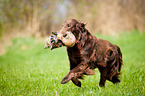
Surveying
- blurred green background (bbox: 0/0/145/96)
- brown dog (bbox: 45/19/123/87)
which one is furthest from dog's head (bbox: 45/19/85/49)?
blurred green background (bbox: 0/0/145/96)

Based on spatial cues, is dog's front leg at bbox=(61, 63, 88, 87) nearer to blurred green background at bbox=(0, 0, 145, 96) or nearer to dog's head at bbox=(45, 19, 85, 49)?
dog's head at bbox=(45, 19, 85, 49)

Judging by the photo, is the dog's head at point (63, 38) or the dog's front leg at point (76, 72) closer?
the dog's head at point (63, 38)

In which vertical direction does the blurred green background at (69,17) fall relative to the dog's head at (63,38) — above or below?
above

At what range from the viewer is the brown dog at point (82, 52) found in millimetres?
2562

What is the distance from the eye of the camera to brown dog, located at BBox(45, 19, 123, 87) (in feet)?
8.41

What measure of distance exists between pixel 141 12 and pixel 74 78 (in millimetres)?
16881

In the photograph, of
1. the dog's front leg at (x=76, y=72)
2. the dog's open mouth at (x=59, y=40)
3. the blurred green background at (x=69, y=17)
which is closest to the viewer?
the dog's open mouth at (x=59, y=40)

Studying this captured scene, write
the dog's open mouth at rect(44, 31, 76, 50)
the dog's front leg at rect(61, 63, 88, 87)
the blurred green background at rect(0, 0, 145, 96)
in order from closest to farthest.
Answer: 1. the dog's open mouth at rect(44, 31, 76, 50)
2. the dog's front leg at rect(61, 63, 88, 87)
3. the blurred green background at rect(0, 0, 145, 96)

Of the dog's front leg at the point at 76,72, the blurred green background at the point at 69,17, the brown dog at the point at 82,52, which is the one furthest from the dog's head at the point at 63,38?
the blurred green background at the point at 69,17

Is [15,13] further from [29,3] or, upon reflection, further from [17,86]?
[17,86]

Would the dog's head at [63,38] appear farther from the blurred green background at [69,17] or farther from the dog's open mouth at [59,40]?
the blurred green background at [69,17]

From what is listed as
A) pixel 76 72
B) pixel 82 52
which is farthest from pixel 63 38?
pixel 76 72

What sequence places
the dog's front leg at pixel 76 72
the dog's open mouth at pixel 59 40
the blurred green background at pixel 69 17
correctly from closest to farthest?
the dog's open mouth at pixel 59 40 → the dog's front leg at pixel 76 72 → the blurred green background at pixel 69 17

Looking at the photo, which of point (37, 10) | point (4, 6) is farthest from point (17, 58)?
point (37, 10)
